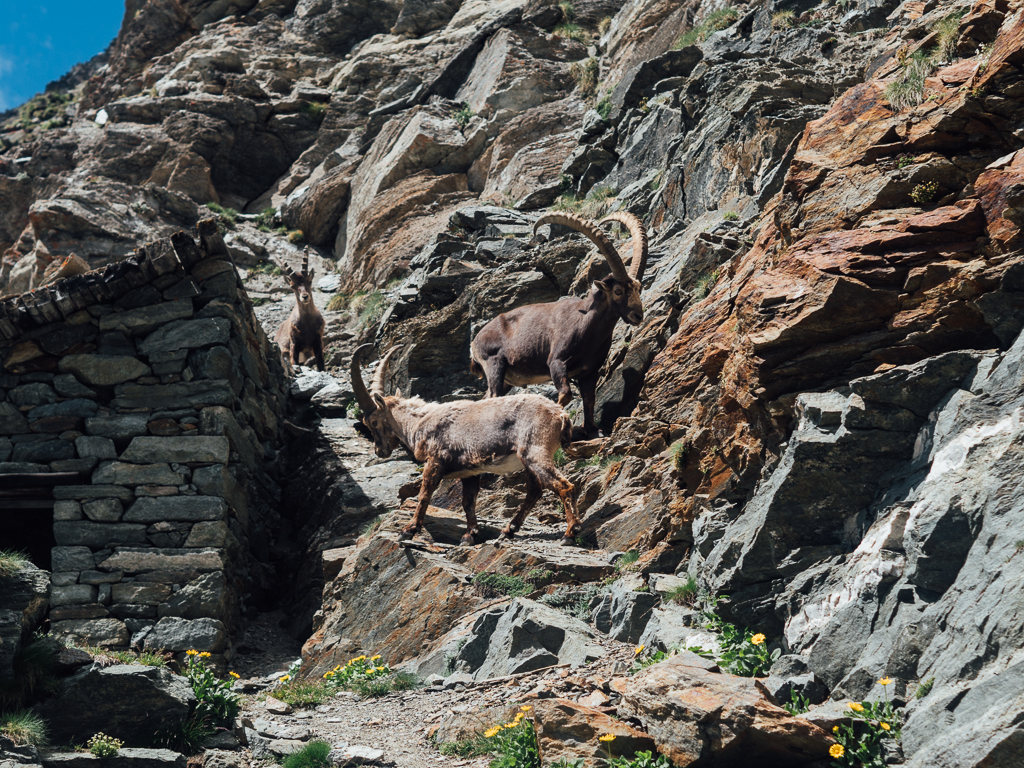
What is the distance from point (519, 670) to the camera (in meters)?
6.83

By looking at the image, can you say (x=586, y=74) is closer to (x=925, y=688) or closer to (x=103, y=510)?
(x=103, y=510)

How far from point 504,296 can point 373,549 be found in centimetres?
610

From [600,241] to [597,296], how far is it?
772 millimetres

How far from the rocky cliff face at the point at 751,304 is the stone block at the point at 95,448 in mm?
2845

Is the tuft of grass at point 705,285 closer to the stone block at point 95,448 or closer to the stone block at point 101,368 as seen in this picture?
the stone block at point 101,368

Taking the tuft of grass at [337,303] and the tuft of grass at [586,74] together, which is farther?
the tuft of grass at [586,74]

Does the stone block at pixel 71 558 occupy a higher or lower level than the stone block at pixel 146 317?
lower

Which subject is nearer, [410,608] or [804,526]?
[804,526]

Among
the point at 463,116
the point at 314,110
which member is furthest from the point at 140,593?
the point at 314,110

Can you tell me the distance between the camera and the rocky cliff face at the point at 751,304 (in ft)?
16.8

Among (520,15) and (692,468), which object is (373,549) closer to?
(692,468)

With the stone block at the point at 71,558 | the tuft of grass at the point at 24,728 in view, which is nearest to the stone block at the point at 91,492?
the stone block at the point at 71,558

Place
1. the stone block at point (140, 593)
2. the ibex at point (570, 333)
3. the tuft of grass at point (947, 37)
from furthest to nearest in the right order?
the ibex at point (570, 333)
the stone block at point (140, 593)
the tuft of grass at point (947, 37)

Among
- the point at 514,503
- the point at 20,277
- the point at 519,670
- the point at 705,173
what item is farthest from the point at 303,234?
the point at 519,670
